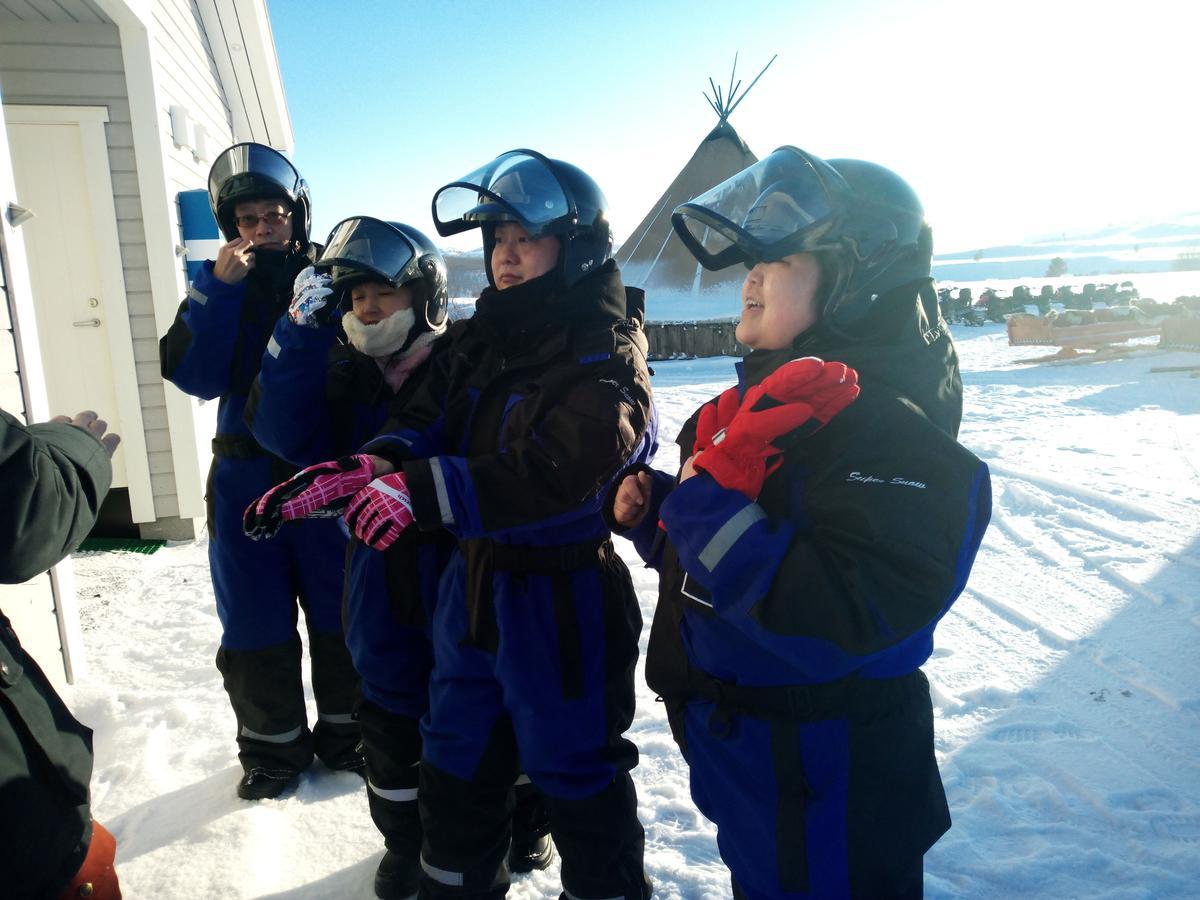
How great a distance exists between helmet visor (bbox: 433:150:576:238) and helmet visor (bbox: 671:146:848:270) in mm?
444

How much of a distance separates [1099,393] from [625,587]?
1048 centimetres

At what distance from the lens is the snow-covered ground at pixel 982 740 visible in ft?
7.18

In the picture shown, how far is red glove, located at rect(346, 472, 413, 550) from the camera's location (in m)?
1.48

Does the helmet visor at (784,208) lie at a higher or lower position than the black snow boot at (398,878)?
higher

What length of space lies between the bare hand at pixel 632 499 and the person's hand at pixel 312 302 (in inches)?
39.1

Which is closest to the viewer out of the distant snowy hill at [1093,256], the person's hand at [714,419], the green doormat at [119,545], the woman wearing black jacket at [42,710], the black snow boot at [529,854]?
the woman wearing black jacket at [42,710]

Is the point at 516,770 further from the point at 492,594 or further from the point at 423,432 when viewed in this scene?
the point at 423,432

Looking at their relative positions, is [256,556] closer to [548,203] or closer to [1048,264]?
[548,203]

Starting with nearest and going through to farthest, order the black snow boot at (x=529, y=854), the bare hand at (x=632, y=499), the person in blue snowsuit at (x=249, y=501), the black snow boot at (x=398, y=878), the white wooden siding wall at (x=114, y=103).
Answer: the bare hand at (x=632, y=499), the black snow boot at (x=398, y=878), the black snow boot at (x=529, y=854), the person in blue snowsuit at (x=249, y=501), the white wooden siding wall at (x=114, y=103)

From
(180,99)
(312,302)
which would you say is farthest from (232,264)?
(180,99)

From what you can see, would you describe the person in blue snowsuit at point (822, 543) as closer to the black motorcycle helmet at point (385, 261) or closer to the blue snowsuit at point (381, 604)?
the blue snowsuit at point (381, 604)

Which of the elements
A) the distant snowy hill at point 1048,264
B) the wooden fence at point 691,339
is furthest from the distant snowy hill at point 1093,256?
the wooden fence at point 691,339

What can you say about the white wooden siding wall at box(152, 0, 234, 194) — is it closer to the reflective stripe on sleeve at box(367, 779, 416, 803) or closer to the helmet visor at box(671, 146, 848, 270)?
the reflective stripe on sleeve at box(367, 779, 416, 803)

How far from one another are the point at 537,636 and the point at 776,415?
910 millimetres
